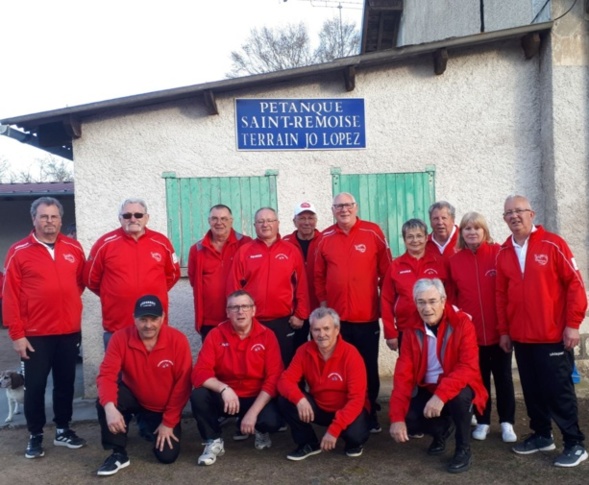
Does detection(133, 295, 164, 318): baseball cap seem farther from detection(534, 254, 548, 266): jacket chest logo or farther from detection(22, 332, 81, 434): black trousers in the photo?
detection(534, 254, 548, 266): jacket chest logo

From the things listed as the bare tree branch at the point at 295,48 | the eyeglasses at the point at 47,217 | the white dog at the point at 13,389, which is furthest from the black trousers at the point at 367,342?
the bare tree branch at the point at 295,48

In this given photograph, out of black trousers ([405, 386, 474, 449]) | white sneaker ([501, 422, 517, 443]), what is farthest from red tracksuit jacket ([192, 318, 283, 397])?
white sneaker ([501, 422, 517, 443])

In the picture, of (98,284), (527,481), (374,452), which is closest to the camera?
(527,481)

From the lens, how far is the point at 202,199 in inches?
239

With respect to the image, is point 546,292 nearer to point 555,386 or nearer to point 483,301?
point 483,301

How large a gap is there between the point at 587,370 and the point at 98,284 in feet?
15.5

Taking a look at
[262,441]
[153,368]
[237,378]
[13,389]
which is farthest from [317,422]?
[13,389]

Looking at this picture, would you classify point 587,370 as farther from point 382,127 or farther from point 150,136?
point 150,136

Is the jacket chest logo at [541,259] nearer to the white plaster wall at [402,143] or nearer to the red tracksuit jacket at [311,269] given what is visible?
the red tracksuit jacket at [311,269]

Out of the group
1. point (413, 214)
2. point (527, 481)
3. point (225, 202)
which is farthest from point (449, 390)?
point (225, 202)

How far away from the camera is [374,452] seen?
434 cm

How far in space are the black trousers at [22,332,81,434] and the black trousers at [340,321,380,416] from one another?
214 cm

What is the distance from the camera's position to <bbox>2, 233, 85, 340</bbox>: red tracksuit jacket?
14.4 feet

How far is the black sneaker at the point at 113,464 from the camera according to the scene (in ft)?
13.5
